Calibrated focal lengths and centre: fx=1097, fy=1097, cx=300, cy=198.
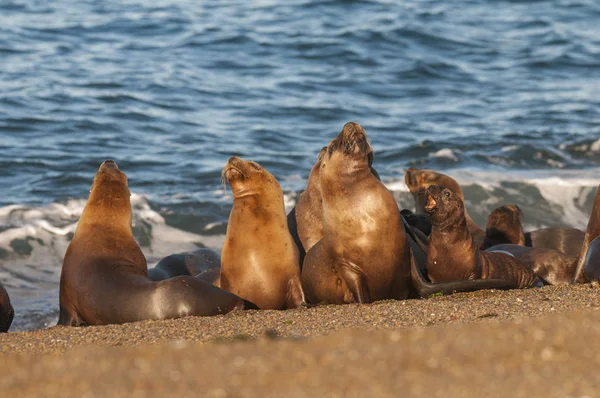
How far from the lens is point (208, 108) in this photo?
1975cm

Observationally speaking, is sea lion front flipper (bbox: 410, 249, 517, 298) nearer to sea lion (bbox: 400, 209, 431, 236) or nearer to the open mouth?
the open mouth

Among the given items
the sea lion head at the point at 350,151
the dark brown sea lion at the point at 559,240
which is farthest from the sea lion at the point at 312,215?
the dark brown sea lion at the point at 559,240

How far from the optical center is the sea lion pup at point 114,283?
25.3 feet

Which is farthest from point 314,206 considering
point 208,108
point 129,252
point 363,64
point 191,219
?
point 363,64

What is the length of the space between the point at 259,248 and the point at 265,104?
38.4 feet

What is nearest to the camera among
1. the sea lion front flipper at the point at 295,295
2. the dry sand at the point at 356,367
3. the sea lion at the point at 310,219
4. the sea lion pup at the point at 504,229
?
the dry sand at the point at 356,367

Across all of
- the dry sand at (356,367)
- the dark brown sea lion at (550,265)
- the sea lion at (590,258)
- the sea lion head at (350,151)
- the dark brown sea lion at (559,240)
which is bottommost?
the dark brown sea lion at (559,240)

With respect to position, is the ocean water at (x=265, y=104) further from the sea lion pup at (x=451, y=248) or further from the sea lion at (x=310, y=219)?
the sea lion pup at (x=451, y=248)

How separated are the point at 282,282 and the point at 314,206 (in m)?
1.16

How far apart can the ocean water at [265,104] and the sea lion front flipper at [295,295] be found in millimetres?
2537

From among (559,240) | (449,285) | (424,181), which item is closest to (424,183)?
(424,181)

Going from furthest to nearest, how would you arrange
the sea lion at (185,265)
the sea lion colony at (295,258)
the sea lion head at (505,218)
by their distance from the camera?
the sea lion head at (505,218) < the sea lion at (185,265) < the sea lion colony at (295,258)

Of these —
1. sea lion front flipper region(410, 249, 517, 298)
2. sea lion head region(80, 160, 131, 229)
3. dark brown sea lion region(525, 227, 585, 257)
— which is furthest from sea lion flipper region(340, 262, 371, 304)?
dark brown sea lion region(525, 227, 585, 257)

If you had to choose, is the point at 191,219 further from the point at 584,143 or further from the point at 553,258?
the point at 584,143
